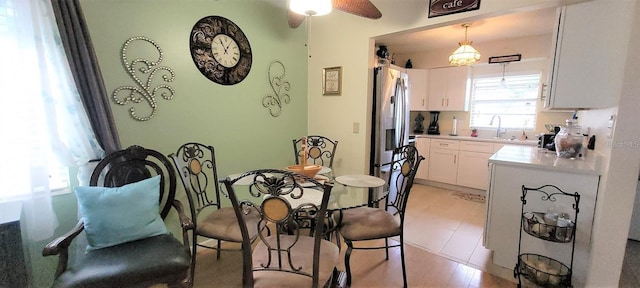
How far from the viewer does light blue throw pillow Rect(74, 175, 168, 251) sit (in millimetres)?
1501

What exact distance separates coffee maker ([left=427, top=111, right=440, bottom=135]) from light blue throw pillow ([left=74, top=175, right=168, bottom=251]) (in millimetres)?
4425

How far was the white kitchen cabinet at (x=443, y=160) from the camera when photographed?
4.29 metres

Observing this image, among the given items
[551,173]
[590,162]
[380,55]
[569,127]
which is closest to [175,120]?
[380,55]

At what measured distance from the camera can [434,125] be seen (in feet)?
15.8

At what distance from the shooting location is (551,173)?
6.15ft

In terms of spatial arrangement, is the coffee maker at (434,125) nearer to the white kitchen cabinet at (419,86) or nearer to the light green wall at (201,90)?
the white kitchen cabinet at (419,86)

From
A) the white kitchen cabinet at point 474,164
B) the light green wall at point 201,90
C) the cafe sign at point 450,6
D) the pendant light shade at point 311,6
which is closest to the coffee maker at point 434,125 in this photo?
the white kitchen cabinet at point 474,164

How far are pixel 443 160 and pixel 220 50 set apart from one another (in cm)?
374

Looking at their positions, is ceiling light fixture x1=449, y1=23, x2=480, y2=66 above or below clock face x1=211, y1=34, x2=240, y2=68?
above

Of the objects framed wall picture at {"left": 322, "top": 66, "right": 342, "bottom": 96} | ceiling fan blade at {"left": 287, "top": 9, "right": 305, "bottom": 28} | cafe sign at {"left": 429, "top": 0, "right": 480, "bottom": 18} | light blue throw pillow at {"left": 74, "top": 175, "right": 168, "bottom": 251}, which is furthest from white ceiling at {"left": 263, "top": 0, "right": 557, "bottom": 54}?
light blue throw pillow at {"left": 74, "top": 175, "right": 168, "bottom": 251}

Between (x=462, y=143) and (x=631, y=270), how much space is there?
229 cm

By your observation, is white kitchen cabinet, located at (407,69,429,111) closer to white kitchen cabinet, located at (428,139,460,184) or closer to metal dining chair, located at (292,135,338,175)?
white kitchen cabinet, located at (428,139,460,184)

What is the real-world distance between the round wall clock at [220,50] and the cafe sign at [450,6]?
1746 millimetres

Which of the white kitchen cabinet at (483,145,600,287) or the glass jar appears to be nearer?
the white kitchen cabinet at (483,145,600,287)
